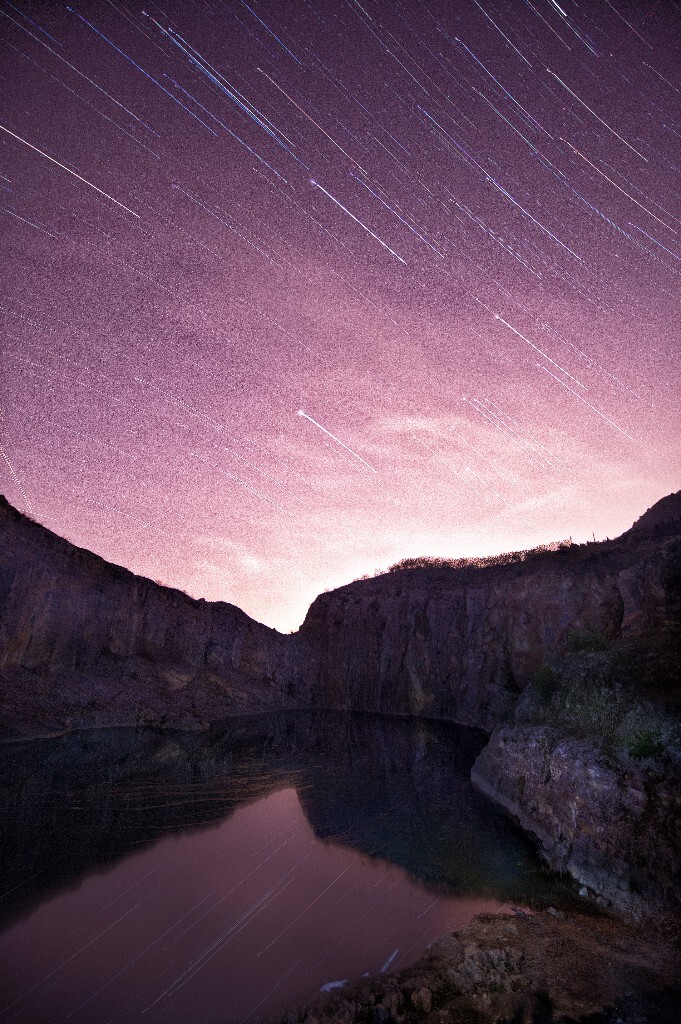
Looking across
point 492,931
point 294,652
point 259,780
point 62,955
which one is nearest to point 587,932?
point 492,931

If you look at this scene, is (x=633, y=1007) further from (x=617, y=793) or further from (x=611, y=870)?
(x=617, y=793)

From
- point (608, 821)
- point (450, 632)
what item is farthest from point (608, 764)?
point (450, 632)

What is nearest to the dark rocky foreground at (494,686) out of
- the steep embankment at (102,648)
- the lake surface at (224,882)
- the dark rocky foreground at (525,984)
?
the dark rocky foreground at (525,984)

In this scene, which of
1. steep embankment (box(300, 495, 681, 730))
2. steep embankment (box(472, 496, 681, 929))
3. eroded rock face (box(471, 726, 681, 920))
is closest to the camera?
eroded rock face (box(471, 726, 681, 920))

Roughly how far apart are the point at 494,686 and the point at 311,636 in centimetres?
2943

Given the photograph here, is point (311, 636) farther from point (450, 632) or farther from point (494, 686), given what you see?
point (494, 686)

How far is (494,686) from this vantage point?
52.9m

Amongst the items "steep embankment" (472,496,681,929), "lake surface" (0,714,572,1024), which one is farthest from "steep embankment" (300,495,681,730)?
"lake surface" (0,714,572,1024)

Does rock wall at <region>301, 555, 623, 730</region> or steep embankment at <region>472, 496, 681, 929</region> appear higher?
rock wall at <region>301, 555, 623, 730</region>

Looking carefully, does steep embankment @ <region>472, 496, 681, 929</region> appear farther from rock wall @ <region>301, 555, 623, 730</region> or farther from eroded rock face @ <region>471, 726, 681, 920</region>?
rock wall @ <region>301, 555, 623, 730</region>

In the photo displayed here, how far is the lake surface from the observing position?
749 cm

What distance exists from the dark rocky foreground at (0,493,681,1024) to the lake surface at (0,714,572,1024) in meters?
1.31

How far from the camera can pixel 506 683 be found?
5212 cm

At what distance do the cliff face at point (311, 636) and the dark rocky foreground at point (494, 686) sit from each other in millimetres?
196
